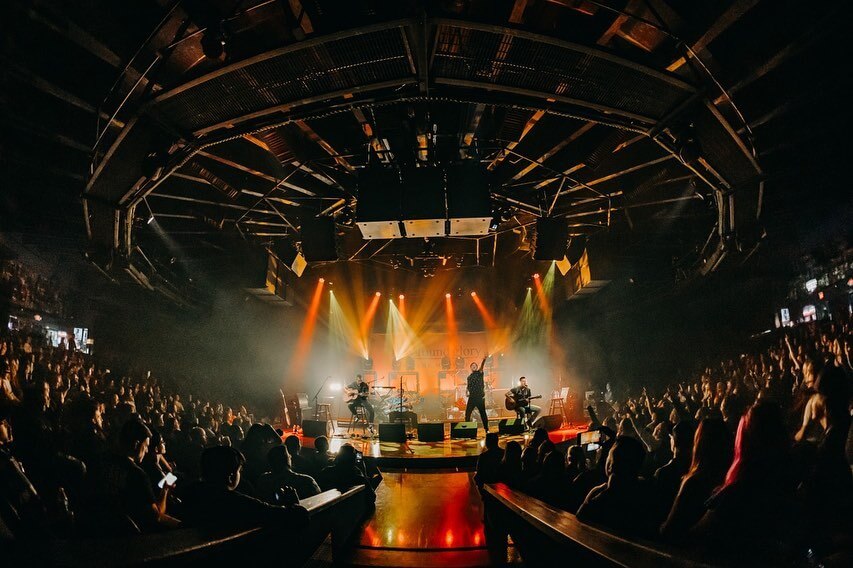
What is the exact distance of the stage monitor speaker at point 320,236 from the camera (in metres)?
7.41

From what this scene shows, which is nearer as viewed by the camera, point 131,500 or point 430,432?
point 131,500

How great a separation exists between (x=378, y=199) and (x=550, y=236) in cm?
334

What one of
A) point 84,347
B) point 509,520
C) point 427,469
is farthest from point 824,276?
point 84,347

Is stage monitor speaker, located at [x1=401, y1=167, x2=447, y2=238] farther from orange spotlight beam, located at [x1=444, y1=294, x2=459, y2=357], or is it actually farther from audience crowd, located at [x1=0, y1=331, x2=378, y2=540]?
orange spotlight beam, located at [x1=444, y1=294, x2=459, y2=357]

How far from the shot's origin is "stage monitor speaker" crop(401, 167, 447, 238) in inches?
→ 224

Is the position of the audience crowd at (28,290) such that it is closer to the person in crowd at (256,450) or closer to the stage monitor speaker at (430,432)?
the person in crowd at (256,450)

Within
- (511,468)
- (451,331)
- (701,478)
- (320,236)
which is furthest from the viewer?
(451,331)

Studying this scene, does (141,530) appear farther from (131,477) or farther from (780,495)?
(780,495)

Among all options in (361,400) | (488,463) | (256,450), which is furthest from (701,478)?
(361,400)

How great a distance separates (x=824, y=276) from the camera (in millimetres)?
9938

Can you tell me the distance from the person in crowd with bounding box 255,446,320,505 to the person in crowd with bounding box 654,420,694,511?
295 centimetres

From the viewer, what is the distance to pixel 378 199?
579 centimetres

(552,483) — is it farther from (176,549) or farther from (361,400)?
(361,400)

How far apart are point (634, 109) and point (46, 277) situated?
13285 millimetres
